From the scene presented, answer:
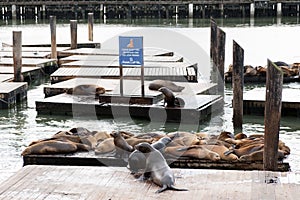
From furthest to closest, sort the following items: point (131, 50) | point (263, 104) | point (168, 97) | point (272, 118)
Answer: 1. point (263, 104)
2. point (168, 97)
3. point (131, 50)
4. point (272, 118)

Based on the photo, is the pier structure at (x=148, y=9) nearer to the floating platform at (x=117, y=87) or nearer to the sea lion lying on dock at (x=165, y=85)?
the floating platform at (x=117, y=87)

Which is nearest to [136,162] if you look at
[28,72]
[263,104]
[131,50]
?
[131,50]

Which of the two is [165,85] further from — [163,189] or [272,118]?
[163,189]

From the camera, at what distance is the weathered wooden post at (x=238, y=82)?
10.4 m

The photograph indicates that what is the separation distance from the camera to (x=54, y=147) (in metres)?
7.88

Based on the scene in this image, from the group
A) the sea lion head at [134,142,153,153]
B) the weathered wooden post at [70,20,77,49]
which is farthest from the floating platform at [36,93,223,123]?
the weathered wooden post at [70,20,77,49]

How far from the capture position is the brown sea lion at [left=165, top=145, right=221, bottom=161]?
7.45 meters

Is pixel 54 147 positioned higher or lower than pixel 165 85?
lower

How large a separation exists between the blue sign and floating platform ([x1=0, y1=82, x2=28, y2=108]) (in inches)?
121

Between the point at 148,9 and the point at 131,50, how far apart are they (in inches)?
1228

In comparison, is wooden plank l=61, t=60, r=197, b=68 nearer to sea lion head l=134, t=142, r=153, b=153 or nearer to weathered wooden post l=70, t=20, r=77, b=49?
weathered wooden post l=70, t=20, r=77, b=49

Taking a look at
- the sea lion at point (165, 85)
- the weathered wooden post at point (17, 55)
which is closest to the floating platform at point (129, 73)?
the weathered wooden post at point (17, 55)

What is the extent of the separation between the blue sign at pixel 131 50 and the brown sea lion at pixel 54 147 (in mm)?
3198

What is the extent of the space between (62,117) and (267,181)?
6348 millimetres
